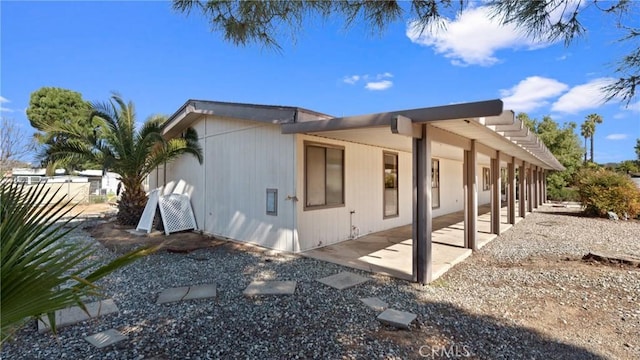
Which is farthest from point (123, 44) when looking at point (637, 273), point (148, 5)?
point (637, 273)

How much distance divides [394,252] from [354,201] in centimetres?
169

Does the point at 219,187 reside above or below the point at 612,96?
below

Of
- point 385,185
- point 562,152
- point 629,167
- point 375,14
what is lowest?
point 385,185

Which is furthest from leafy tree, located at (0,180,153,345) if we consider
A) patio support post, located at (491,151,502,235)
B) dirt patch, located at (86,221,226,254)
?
patio support post, located at (491,151,502,235)

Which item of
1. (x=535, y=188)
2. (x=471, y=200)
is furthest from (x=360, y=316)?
(x=535, y=188)

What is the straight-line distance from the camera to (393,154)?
9086 millimetres

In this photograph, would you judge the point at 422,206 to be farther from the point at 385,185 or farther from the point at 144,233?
the point at 144,233

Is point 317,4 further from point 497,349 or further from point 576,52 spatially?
point 497,349

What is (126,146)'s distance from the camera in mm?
9445

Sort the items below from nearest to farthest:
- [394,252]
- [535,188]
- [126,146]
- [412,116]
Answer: [412,116] → [394,252] → [126,146] → [535,188]

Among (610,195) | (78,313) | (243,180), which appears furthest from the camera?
(610,195)

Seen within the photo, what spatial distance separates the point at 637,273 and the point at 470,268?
2.49 m

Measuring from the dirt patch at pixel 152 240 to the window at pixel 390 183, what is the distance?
4.45 meters

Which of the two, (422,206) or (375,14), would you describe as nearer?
(375,14)
